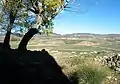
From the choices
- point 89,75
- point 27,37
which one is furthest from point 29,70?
point 27,37

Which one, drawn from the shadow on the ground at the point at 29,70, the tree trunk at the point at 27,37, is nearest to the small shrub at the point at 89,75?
the shadow on the ground at the point at 29,70

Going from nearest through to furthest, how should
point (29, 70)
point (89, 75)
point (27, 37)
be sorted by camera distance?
point (29, 70)
point (89, 75)
point (27, 37)

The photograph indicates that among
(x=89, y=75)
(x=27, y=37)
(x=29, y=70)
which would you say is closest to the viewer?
(x=29, y=70)

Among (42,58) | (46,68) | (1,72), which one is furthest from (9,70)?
(42,58)

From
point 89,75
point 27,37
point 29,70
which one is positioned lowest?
point 89,75

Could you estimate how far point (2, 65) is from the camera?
1498 cm

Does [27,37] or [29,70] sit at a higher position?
[27,37]

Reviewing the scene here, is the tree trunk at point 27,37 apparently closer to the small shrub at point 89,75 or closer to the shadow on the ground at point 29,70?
the shadow on the ground at point 29,70

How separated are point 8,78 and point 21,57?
502 cm

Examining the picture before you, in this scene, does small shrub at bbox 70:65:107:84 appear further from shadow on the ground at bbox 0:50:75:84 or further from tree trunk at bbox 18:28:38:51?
tree trunk at bbox 18:28:38:51

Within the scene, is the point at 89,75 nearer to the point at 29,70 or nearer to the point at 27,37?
the point at 29,70

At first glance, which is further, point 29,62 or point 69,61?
point 69,61

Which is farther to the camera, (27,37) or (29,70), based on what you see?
(27,37)

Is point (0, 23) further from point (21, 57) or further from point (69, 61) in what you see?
point (69, 61)
